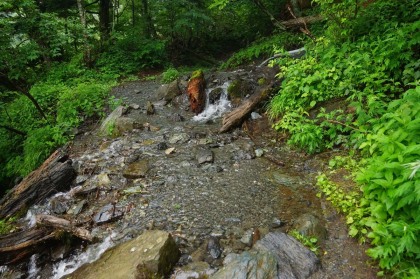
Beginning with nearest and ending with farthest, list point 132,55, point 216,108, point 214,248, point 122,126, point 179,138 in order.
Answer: point 214,248
point 179,138
point 122,126
point 216,108
point 132,55

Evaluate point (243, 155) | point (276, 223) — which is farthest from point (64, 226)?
point (243, 155)

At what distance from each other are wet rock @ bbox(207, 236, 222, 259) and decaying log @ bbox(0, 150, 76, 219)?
11.6 feet

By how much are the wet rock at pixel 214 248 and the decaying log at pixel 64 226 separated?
72.1 inches

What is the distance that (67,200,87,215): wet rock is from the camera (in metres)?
4.72

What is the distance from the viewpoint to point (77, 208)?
4.78 metres

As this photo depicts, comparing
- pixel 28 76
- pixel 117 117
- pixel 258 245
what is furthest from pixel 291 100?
pixel 28 76

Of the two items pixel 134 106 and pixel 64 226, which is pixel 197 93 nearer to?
pixel 134 106

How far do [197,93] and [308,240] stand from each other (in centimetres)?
639

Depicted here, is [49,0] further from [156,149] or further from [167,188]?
[167,188]

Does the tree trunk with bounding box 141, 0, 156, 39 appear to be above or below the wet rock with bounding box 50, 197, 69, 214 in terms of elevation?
above

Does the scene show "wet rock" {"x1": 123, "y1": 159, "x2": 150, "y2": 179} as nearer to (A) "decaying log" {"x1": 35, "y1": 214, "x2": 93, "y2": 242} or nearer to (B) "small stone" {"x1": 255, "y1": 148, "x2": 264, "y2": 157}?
(A) "decaying log" {"x1": 35, "y1": 214, "x2": 93, "y2": 242}

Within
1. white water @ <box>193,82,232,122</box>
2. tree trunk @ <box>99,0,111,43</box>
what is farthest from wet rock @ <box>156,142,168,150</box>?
tree trunk @ <box>99,0,111,43</box>

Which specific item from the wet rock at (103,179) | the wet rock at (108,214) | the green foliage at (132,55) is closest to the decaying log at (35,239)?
the wet rock at (108,214)

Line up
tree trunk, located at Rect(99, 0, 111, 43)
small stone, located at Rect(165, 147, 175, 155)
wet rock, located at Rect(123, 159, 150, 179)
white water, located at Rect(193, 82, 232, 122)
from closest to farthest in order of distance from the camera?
wet rock, located at Rect(123, 159, 150, 179) < small stone, located at Rect(165, 147, 175, 155) < white water, located at Rect(193, 82, 232, 122) < tree trunk, located at Rect(99, 0, 111, 43)
